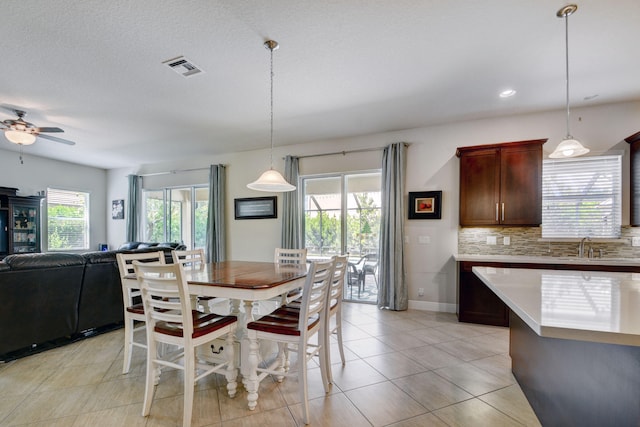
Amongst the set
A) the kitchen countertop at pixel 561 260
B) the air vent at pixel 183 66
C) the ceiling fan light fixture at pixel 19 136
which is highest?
the air vent at pixel 183 66

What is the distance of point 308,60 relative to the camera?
256 centimetres

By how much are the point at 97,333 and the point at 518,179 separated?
18.0ft

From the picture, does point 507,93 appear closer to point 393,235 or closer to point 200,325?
point 393,235

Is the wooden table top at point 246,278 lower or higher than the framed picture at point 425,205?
lower

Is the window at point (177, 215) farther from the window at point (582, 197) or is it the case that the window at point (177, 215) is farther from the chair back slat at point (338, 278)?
the window at point (582, 197)

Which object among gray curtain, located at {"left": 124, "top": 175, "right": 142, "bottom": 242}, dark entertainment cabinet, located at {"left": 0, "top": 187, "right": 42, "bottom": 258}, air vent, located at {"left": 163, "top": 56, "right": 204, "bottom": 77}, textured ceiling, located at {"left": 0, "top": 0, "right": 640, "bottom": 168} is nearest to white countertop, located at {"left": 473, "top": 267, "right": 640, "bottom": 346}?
textured ceiling, located at {"left": 0, "top": 0, "right": 640, "bottom": 168}

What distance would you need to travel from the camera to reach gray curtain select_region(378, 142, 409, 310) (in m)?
4.24

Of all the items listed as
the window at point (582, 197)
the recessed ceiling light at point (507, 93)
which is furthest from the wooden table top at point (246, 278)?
the window at point (582, 197)

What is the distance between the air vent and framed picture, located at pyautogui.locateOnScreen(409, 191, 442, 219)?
10.8 feet

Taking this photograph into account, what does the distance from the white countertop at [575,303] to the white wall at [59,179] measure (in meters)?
7.98

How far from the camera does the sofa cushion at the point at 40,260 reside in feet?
8.34

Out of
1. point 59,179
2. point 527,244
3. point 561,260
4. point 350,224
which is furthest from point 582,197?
point 59,179

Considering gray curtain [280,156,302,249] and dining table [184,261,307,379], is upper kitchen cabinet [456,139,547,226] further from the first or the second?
dining table [184,261,307,379]

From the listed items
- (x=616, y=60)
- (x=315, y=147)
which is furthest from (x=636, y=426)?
(x=315, y=147)
